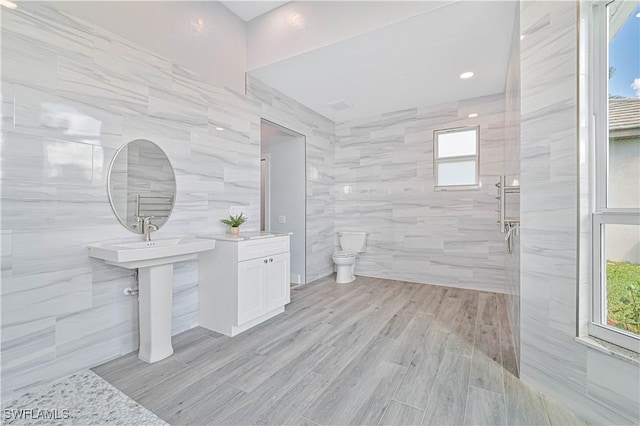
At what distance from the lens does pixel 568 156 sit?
5.07ft

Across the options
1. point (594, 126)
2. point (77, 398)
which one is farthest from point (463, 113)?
point (77, 398)

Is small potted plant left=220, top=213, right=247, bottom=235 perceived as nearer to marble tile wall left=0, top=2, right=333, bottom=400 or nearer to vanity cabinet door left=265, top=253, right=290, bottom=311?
marble tile wall left=0, top=2, right=333, bottom=400

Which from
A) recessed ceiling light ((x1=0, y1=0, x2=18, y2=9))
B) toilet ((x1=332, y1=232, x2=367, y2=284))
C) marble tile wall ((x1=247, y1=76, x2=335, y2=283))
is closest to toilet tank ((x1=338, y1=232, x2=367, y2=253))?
toilet ((x1=332, y1=232, x2=367, y2=284))

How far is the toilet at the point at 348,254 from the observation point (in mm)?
4217

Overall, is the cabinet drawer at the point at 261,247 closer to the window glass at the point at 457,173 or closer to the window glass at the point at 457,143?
the window glass at the point at 457,173

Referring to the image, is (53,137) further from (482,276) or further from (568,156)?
(482,276)

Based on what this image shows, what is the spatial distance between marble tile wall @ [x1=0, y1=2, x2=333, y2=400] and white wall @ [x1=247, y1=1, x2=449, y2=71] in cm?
88

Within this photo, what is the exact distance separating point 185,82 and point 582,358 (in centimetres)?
357

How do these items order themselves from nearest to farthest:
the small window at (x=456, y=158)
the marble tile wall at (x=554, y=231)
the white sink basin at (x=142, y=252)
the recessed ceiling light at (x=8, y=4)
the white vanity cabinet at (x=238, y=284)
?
the marble tile wall at (x=554, y=231), the recessed ceiling light at (x=8, y=4), the white sink basin at (x=142, y=252), the white vanity cabinet at (x=238, y=284), the small window at (x=456, y=158)

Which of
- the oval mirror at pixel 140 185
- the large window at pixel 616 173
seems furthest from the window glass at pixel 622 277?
the oval mirror at pixel 140 185

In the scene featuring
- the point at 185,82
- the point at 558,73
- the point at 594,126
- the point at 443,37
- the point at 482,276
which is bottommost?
the point at 482,276

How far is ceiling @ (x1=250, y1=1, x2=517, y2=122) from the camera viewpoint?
2.32 metres

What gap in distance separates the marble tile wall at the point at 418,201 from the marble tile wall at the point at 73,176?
2.71m

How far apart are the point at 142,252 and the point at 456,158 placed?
158 inches
